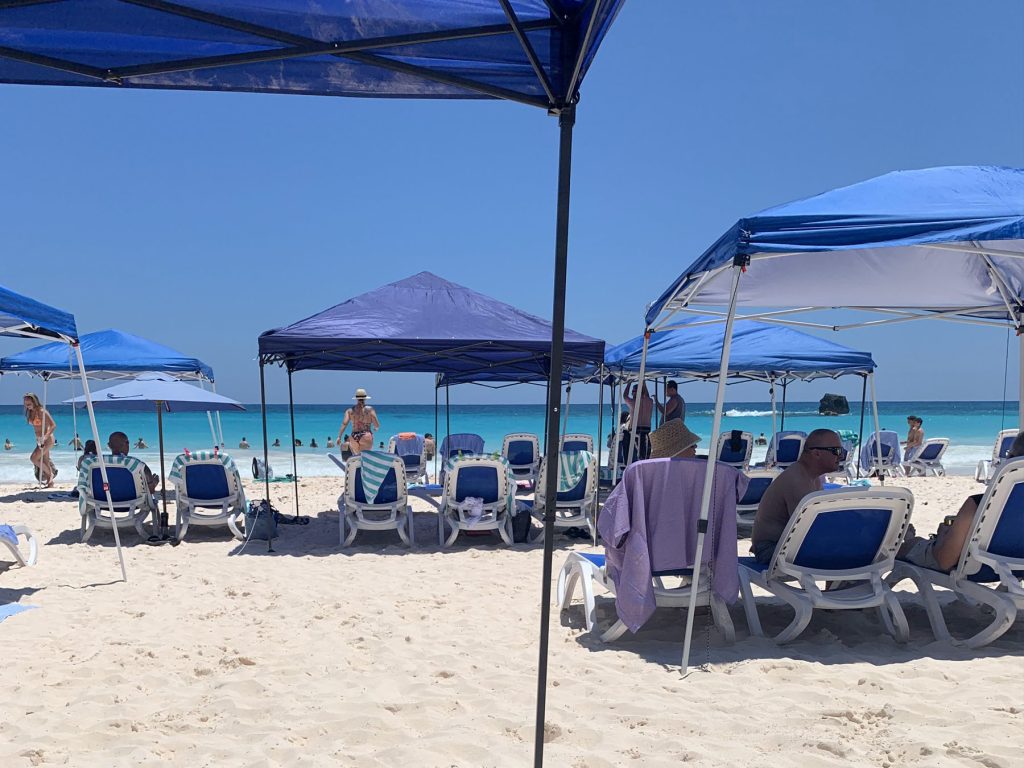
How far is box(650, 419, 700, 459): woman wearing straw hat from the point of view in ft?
13.2

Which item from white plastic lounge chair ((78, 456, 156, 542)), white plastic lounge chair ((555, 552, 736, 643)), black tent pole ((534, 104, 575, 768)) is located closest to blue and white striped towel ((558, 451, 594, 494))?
white plastic lounge chair ((555, 552, 736, 643))

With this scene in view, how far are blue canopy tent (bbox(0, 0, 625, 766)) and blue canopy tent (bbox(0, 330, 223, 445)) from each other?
7839mm

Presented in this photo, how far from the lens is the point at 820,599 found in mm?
3693

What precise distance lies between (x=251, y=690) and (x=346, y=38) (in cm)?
262

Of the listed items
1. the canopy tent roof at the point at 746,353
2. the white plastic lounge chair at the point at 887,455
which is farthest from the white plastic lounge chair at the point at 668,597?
the white plastic lounge chair at the point at 887,455

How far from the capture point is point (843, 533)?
373 cm

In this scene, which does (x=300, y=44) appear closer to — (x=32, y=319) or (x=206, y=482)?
(x=32, y=319)

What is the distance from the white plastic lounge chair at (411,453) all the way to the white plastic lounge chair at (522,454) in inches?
52.9

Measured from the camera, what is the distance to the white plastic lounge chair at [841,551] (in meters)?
3.66

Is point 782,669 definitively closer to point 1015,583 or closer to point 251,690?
point 1015,583

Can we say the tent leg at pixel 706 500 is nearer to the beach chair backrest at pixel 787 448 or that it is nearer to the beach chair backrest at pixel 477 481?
the beach chair backrest at pixel 477 481

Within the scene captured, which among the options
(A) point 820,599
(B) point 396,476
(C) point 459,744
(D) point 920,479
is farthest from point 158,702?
(D) point 920,479

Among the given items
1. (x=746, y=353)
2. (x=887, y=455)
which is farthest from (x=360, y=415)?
(x=887, y=455)

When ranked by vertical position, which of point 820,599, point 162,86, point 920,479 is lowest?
point 920,479
